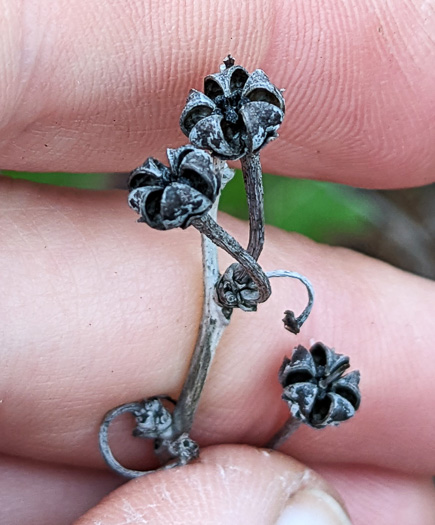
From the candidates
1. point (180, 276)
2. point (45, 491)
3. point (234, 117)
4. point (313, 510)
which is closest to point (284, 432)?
point (313, 510)

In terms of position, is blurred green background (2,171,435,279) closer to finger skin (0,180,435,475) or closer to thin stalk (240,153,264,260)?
finger skin (0,180,435,475)

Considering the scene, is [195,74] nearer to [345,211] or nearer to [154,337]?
[154,337]

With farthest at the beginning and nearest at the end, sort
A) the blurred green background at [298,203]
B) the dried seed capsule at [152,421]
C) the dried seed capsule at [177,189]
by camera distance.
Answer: the blurred green background at [298,203] < the dried seed capsule at [152,421] < the dried seed capsule at [177,189]

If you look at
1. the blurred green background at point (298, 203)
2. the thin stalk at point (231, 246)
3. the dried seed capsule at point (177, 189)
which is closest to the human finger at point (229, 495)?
the thin stalk at point (231, 246)

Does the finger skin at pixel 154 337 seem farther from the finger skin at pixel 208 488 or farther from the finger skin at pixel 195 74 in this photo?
the finger skin at pixel 195 74

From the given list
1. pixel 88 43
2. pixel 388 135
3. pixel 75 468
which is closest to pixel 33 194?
pixel 88 43
